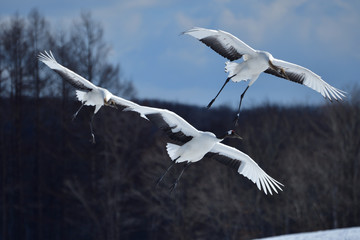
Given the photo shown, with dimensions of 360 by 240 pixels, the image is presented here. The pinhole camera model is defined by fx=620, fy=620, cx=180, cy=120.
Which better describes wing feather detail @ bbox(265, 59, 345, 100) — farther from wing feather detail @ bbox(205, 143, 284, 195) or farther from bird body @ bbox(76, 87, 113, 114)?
bird body @ bbox(76, 87, 113, 114)

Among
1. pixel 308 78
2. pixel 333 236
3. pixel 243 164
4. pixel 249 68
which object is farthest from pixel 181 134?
pixel 333 236

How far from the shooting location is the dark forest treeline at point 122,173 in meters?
31.0

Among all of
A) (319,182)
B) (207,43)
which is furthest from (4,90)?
(207,43)

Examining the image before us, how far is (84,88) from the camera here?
10703 millimetres

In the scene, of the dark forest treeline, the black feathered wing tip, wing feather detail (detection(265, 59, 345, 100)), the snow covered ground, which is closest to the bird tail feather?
the black feathered wing tip

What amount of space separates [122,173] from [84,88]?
22.4 m

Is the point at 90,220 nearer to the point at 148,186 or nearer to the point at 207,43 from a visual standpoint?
the point at 148,186

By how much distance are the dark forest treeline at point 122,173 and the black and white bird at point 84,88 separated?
64.6 ft

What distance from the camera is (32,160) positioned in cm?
3897

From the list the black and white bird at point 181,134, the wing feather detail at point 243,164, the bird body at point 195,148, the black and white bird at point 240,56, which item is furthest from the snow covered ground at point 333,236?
the bird body at point 195,148

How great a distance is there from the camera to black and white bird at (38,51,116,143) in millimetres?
10211

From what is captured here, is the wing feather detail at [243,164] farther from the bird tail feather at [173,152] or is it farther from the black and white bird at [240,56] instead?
the black and white bird at [240,56]

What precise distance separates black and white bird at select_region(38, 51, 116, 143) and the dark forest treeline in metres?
19.7

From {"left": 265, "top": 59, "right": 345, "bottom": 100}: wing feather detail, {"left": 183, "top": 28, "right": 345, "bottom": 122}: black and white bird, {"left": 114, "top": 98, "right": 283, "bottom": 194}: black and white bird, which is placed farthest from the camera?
{"left": 265, "top": 59, "right": 345, "bottom": 100}: wing feather detail
